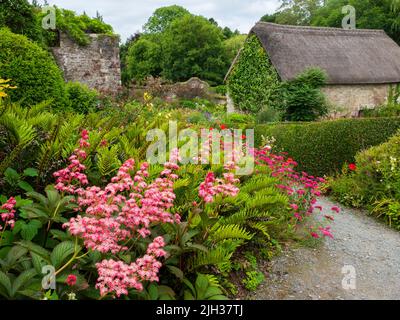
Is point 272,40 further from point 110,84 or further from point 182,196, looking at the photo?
point 182,196

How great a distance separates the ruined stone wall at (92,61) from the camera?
1267 cm

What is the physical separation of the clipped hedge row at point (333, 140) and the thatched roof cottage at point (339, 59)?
339 inches

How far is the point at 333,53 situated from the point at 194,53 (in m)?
18.2

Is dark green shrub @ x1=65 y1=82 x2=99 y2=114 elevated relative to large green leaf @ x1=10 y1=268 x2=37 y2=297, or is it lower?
elevated

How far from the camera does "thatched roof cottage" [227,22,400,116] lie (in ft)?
60.3

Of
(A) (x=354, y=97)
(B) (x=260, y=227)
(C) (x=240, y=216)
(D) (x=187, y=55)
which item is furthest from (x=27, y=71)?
(D) (x=187, y=55)

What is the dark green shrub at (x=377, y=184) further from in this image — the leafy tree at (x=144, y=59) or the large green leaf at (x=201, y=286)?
the leafy tree at (x=144, y=59)

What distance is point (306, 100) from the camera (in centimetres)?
1469

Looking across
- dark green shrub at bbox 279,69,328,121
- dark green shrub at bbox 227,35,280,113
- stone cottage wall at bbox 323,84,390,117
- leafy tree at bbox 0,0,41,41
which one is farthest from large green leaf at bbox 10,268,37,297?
stone cottage wall at bbox 323,84,390,117

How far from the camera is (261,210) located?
422cm

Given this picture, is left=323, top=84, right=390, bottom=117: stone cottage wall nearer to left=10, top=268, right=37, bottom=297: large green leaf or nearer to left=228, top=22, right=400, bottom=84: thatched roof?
left=228, top=22, right=400, bottom=84: thatched roof

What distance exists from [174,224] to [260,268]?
4.93 ft

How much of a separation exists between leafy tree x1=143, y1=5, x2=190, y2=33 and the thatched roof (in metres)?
29.6

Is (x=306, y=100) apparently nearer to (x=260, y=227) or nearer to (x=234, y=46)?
(x=260, y=227)
